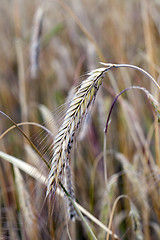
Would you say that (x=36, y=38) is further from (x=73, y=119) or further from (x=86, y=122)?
(x=73, y=119)

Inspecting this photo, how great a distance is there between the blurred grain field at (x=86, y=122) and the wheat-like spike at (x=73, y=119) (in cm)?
3

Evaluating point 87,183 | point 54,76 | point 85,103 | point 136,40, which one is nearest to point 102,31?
point 136,40

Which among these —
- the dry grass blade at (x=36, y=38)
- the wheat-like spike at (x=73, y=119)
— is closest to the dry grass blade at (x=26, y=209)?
the wheat-like spike at (x=73, y=119)

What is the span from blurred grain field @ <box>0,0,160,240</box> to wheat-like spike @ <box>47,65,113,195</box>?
3 centimetres

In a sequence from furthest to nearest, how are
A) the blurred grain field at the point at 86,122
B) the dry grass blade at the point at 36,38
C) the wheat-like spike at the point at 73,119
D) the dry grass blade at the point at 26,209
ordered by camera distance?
1. the dry grass blade at the point at 36,38
2. the blurred grain field at the point at 86,122
3. the dry grass blade at the point at 26,209
4. the wheat-like spike at the point at 73,119

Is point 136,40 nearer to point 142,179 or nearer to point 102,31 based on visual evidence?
point 102,31

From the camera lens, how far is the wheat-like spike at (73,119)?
643 millimetres

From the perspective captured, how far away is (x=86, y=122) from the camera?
4.01 ft

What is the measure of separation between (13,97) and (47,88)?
362 millimetres

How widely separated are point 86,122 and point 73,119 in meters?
0.56

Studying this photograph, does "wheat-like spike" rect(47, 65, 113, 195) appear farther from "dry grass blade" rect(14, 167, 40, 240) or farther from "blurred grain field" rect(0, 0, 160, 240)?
"dry grass blade" rect(14, 167, 40, 240)

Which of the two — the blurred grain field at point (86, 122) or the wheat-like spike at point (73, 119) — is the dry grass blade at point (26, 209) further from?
the wheat-like spike at point (73, 119)

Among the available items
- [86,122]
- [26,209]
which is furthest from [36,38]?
[26,209]

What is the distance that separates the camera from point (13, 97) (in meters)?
2.32
